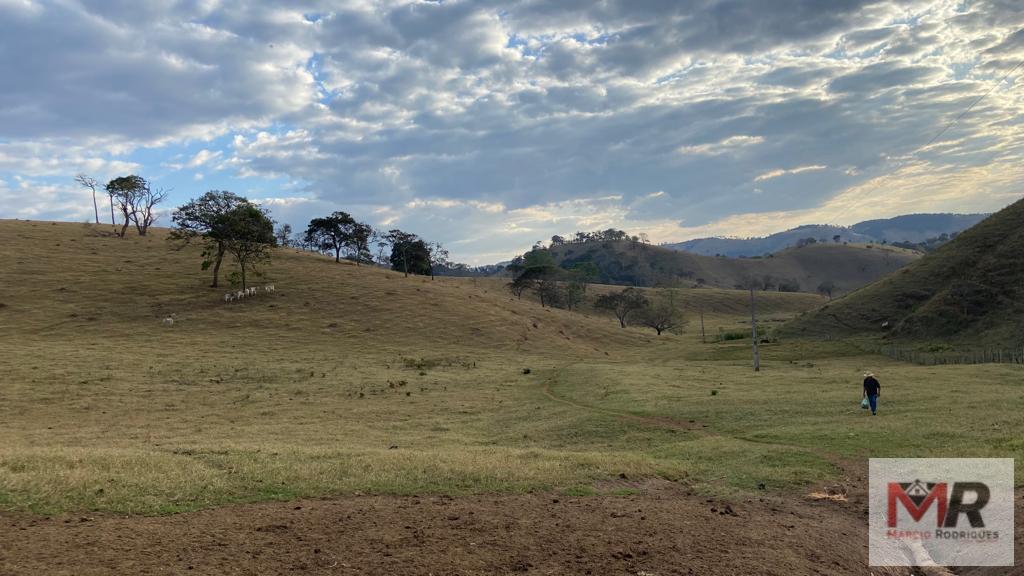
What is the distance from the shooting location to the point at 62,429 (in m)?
28.2

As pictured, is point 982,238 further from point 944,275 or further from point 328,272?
point 328,272

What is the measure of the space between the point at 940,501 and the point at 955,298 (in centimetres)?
8264

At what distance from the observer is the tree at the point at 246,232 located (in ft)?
257

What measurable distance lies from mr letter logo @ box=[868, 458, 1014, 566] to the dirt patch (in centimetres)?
83

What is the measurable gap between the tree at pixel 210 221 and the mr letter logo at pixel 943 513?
80.2 meters

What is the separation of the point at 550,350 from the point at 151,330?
151 feet

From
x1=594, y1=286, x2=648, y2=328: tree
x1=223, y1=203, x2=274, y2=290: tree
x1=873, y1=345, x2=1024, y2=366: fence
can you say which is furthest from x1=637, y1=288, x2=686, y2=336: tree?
x1=223, y1=203, x2=274, y2=290: tree

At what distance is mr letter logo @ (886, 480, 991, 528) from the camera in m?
14.4

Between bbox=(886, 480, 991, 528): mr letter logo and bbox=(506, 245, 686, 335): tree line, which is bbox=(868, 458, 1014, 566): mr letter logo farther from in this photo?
bbox=(506, 245, 686, 335): tree line

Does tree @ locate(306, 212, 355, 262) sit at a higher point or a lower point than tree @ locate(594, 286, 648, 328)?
higher

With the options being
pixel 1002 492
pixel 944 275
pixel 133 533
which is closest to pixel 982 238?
pixel 944 275

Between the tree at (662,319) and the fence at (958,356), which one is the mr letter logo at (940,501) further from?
the tree at (662,319)

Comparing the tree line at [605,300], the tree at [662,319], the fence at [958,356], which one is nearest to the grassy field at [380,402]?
the fence at [958,356]

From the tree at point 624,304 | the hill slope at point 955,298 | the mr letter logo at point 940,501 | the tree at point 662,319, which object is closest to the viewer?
the mr letter logo at point 940,501
